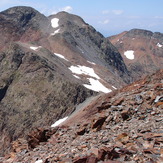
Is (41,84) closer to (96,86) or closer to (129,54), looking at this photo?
(96,86)

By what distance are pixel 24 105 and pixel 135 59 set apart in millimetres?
102123

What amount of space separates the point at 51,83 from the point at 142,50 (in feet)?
348

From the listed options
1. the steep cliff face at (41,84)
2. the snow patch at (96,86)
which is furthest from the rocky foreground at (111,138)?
the snow patch at (96,86)

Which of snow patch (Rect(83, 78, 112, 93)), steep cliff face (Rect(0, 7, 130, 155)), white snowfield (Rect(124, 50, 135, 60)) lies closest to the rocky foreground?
steep cliff face (Rect(0, 7, 130, 155))

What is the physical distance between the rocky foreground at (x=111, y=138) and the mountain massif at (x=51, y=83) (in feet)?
0.33

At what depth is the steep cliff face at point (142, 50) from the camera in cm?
13388

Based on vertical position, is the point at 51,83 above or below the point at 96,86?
above

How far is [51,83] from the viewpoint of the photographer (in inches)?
2010

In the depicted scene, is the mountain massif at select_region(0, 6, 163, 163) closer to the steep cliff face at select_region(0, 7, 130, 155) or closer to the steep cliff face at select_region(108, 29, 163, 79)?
the steep cliff face at select_region(0, 7, 130, 155)

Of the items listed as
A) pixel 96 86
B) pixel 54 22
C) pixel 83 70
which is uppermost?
pixel 54 22

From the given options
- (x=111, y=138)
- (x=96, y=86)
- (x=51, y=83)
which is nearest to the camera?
(x=111, y=138)

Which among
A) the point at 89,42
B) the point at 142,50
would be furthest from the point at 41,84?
the point at 142,50

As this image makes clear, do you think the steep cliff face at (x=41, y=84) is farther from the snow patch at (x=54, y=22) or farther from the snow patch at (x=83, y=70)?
the snow patch at (x=54, y=22)

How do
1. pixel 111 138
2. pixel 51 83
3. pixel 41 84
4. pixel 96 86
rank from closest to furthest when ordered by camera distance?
pixel 111 138, pixel 51 83, pixel 41 84, pixel 96 86
